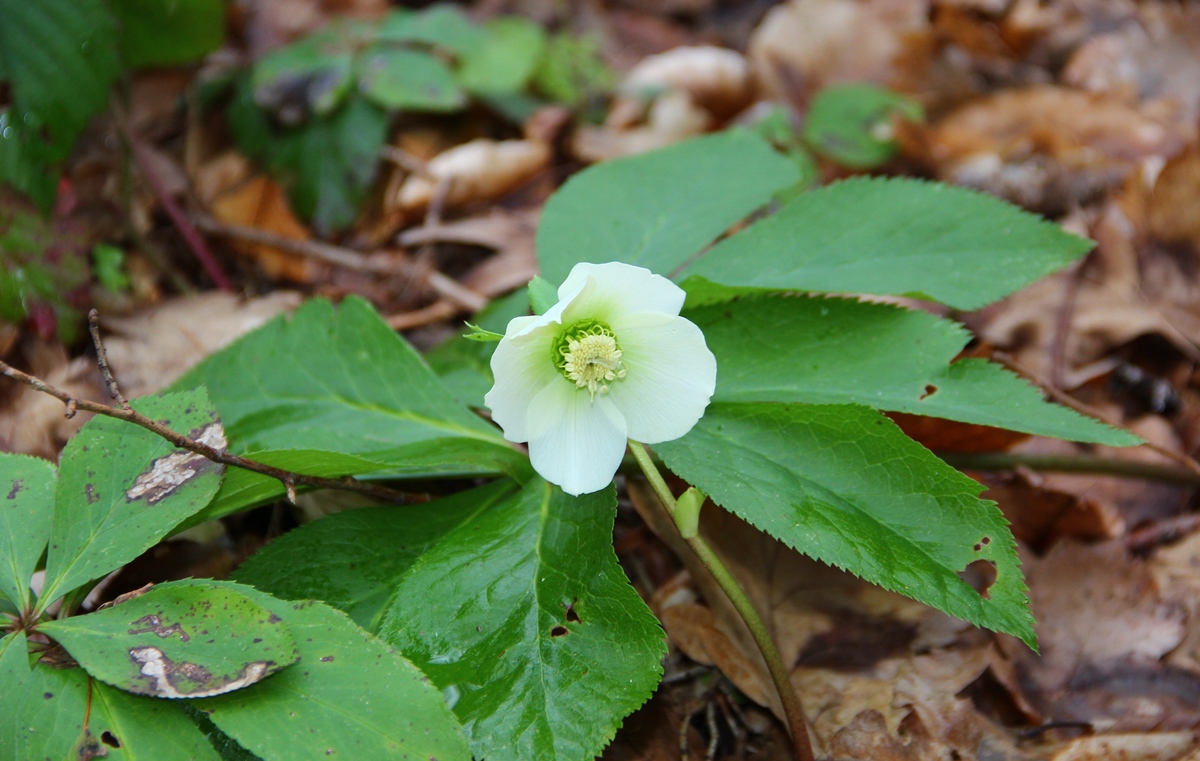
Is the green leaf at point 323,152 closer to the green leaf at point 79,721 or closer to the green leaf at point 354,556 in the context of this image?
the green leaf at point 354,556

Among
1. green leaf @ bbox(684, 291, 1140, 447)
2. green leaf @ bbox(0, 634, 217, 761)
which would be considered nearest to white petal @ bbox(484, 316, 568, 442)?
green leaf @ bbox(684, 291, 1140, 447)

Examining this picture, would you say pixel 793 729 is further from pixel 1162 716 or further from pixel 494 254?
pixel 494 254

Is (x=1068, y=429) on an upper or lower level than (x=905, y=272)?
lower

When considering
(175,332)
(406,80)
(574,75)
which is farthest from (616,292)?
(574,75)

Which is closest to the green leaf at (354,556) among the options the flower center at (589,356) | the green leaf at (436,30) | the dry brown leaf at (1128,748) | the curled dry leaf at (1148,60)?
the flower center at (589,356)

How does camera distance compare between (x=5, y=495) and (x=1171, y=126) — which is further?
(x=1171, y=126)

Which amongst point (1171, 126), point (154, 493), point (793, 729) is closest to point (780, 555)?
point (793, 729)

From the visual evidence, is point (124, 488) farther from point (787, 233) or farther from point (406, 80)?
point (406, 80)
